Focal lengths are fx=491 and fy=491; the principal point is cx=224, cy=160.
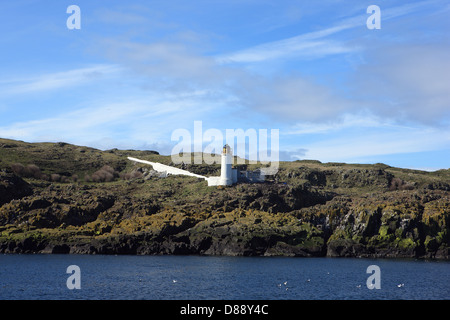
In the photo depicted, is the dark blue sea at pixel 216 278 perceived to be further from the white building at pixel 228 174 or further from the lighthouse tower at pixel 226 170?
the white building at pixel 228 174

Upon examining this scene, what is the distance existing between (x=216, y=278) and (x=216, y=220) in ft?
101

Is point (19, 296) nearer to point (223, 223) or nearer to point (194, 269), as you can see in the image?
point (194, 269)

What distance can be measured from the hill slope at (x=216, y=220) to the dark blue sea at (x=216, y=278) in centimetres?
626

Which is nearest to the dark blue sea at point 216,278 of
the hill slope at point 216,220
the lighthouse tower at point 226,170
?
the hill slope at point 216,220

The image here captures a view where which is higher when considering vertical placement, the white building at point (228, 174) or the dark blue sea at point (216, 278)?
the white building at point (228, 174)

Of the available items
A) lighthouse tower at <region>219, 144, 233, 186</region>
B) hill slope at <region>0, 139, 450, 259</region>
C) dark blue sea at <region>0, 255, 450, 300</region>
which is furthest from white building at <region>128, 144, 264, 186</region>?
dark blue sea at <region>0, 255, 450, 300</region>

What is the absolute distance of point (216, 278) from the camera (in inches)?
2188

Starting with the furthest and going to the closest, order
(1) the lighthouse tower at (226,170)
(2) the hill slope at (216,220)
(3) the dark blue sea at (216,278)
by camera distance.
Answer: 1. (1) the lighthouse tower at (226,170)
2. (2) the hill slope at (216,220)
3. (3) the dark blue sea at (216,278)

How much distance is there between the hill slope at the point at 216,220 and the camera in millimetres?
82312

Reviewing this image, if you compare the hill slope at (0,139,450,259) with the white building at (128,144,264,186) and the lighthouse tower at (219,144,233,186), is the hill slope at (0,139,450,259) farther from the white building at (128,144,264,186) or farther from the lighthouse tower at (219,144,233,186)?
the white building at (128,144,264,186)

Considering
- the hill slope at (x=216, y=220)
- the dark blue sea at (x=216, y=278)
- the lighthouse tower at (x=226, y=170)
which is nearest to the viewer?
the dark blue sea at (x=216, y=278)

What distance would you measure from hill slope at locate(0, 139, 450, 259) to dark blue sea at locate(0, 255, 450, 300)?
247 inches

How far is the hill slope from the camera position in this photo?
82312 millimetres
